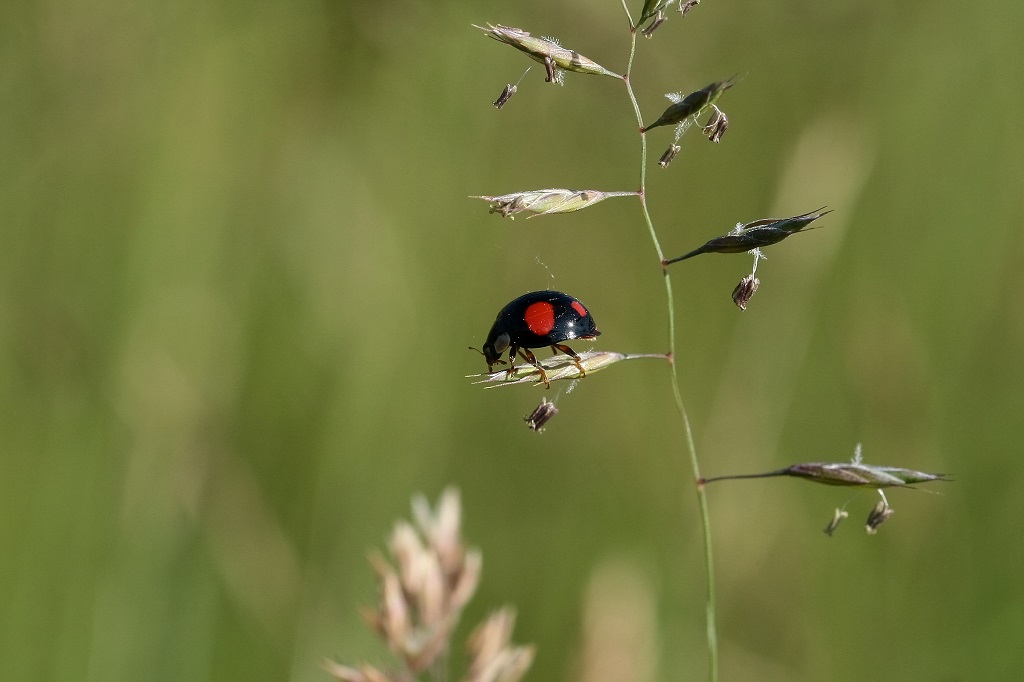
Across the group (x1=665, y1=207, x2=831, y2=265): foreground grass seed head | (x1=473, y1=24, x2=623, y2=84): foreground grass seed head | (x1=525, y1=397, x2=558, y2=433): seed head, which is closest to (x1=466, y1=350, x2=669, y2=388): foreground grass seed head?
(x1=525, y1=397, x2=558, y2=433): seed head

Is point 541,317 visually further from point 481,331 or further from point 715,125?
point 481,331

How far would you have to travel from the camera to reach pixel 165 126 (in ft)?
11.7

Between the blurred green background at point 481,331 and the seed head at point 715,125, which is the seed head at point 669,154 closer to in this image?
the seed head at point 715,125

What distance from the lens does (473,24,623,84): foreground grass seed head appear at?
53.4 inches

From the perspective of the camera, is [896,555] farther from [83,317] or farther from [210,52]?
[210,52]

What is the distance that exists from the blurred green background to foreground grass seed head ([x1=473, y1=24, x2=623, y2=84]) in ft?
4.41

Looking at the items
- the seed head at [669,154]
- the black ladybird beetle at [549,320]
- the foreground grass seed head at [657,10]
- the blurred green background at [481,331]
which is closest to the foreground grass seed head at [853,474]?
the seed head at [669,154]

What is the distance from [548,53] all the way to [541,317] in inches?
28.6

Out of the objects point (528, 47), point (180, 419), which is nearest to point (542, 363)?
point (528, 47)

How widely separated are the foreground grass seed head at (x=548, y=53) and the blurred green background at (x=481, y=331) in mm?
1344

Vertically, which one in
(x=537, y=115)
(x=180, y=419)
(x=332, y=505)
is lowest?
(x=332, y=505)

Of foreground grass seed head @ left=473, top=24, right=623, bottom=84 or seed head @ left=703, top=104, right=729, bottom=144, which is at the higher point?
foreground grass seed head @ left=473, top=24, right=623, bottom=84

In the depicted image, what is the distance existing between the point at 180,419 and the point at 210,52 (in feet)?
6.00

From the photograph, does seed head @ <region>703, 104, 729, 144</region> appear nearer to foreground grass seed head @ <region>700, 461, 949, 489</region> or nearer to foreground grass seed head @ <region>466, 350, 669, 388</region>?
foreground grass seed head @ <region>466, 350, 669, 388</region>
